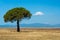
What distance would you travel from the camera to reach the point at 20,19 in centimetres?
6969

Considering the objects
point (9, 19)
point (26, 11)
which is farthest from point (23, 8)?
point (9, 19)

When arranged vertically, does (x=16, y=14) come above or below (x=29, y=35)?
above

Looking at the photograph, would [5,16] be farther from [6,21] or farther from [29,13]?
[29,13]

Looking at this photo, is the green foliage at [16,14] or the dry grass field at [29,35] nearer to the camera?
the dry grass field at [29,35]

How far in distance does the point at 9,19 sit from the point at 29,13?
6.91m

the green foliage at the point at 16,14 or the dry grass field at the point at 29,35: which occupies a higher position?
the green foliage at the point at 16,14

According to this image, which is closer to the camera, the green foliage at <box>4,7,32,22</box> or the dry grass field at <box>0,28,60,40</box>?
the dry grass field at <box>0,28,60,40</box>

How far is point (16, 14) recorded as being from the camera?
68.2 m

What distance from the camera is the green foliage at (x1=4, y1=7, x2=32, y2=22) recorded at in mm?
68250

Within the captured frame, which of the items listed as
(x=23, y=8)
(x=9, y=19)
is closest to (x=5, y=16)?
(x=9, y=19)

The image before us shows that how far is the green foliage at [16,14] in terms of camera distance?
68250 mm

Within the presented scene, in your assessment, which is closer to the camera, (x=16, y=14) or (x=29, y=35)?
(x=29, y=35)

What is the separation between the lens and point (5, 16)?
2744 inches

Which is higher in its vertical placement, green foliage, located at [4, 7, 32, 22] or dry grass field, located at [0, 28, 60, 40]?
green foliage, located at [4, 7, 32, 22]
